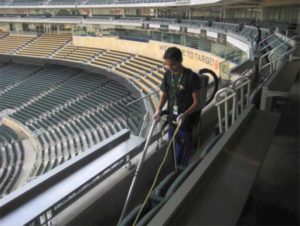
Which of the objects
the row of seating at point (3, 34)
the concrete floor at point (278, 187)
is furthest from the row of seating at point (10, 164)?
the row of seating at point (3, 34)

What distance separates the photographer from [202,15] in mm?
23156

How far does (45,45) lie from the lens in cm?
2572

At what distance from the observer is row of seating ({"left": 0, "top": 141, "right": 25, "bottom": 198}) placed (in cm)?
1005

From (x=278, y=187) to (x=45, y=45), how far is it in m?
26.3

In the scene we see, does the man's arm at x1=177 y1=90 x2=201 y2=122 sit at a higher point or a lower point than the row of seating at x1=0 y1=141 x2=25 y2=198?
higher

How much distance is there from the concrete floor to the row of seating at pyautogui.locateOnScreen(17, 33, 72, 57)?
936 inches

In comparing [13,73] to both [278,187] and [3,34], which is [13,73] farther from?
[278,187]

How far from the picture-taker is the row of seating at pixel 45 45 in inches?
966

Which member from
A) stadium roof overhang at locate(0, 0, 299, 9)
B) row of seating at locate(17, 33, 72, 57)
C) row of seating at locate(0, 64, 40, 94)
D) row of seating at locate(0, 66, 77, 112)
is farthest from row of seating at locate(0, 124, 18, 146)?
stadium roof overhang at locate(0, 0, 299, 9)

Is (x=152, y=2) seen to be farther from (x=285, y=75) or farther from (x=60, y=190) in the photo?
(x=60, y=190)

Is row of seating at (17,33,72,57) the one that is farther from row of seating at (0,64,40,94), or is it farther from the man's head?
A: the man's head

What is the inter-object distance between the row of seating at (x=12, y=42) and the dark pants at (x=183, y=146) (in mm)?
25728

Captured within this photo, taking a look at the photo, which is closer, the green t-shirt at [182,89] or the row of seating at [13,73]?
the green t-shirt at [182,89]

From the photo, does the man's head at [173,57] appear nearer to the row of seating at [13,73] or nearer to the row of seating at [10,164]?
the row of seating at [10,164]
